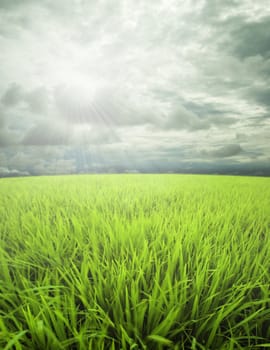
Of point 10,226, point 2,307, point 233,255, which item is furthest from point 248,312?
point 10,226

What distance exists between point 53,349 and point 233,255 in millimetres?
966

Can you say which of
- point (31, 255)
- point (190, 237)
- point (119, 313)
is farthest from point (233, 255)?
point (31, 255)

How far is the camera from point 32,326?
780 millimetres

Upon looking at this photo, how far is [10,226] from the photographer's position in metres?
1.82

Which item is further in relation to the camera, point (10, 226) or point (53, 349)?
point (10, 226)

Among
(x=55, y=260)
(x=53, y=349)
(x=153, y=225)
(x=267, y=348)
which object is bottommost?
(x=267, y=348)

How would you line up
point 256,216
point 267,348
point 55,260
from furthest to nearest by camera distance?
point 256,216, point 55,260, point 267,348

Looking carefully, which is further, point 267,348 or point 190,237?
point 190,237

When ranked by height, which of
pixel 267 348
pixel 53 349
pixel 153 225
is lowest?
pixel 267 348

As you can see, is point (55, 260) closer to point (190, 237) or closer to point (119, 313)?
point (119, 313)

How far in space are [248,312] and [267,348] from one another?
0.55 ft

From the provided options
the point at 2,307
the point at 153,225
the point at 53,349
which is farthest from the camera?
the point at 153,225

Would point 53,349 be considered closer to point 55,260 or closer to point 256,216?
point 55,260

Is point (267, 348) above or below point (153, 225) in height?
below
